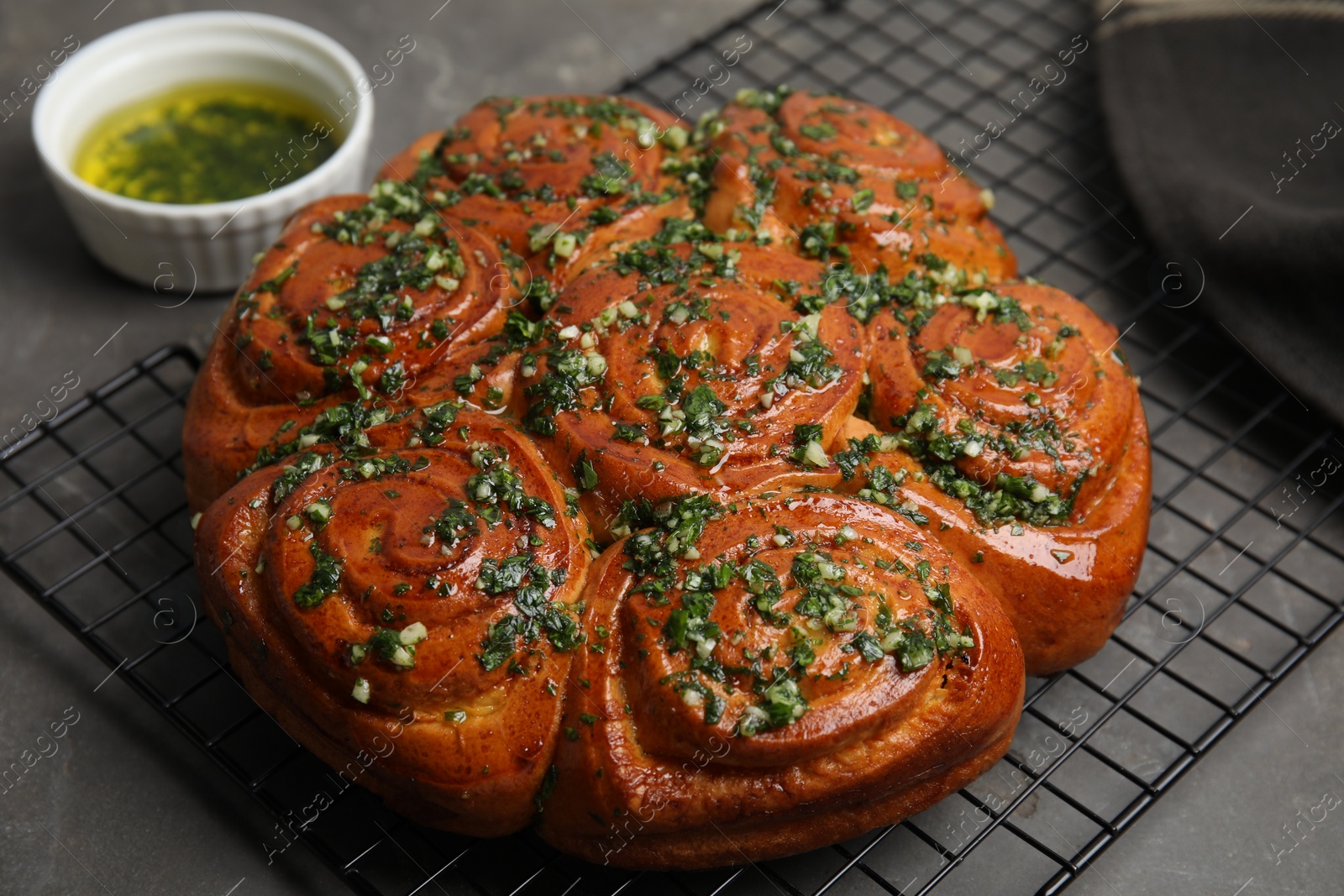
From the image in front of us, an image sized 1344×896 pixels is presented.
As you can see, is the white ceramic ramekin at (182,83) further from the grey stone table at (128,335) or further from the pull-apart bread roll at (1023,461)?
the pull-apart bread roll at (1023,461)

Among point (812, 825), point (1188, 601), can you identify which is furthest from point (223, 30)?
point (1188, 601)

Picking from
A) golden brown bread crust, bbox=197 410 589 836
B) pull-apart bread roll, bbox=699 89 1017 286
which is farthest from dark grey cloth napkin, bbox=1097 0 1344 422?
golden brown bread crust, bbox=197 410 589 836

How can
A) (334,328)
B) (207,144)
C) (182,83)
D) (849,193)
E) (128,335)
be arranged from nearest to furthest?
(334,328), (849,193), (128,335), (207,144), (182,83)

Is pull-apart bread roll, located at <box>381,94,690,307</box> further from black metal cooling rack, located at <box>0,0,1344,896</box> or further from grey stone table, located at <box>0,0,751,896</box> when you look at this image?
grey stone table, located at <box>0,0,751,896</box>

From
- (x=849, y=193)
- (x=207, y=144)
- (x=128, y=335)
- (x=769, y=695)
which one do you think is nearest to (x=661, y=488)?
(x=769, y=695)

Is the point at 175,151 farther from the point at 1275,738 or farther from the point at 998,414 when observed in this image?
the point at 1275,738

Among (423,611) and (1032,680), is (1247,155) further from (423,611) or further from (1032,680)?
(423,611)

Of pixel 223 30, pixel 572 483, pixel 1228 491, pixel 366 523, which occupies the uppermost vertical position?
pixel 223 30
